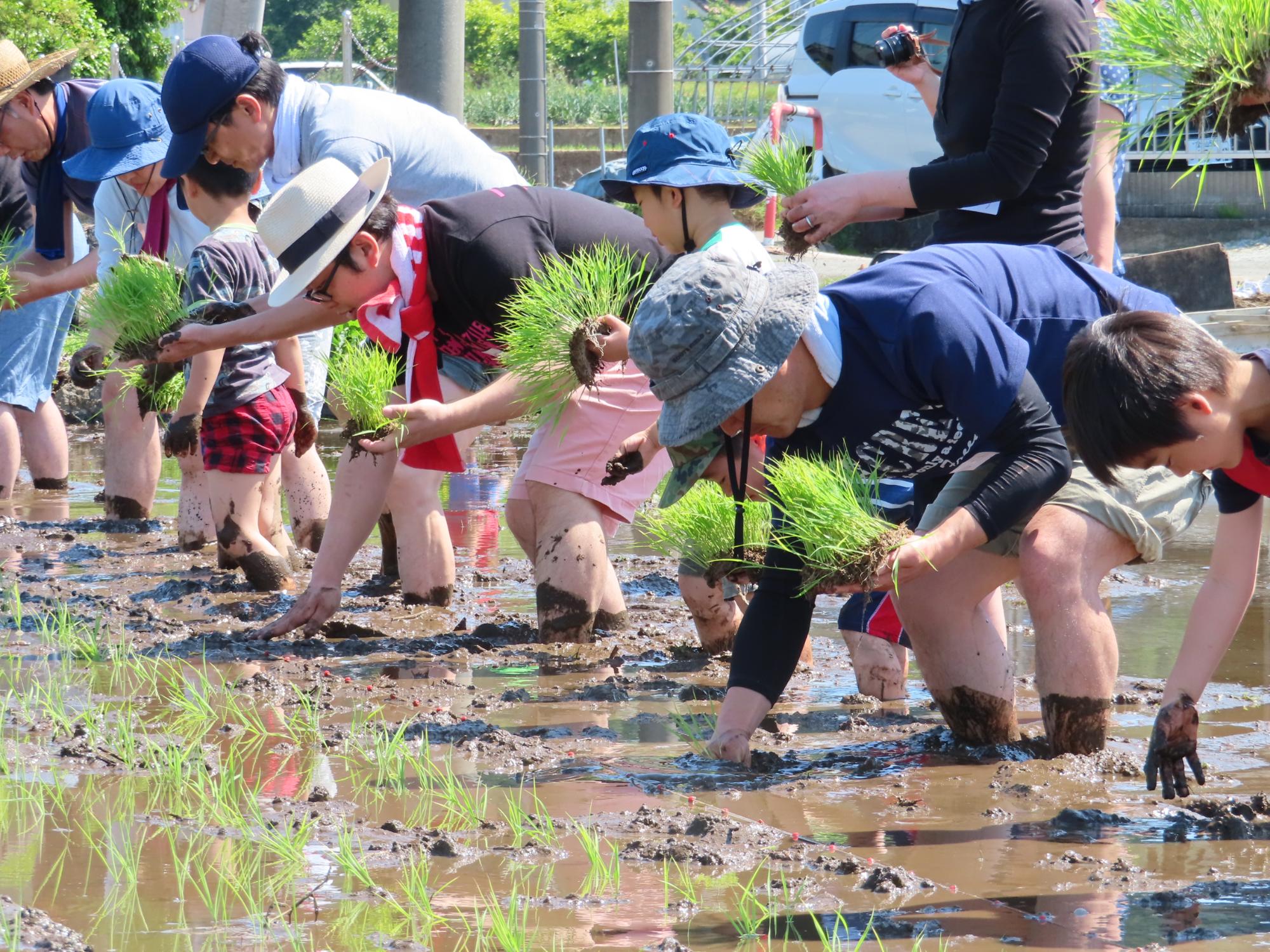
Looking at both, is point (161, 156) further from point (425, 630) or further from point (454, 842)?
point (454, 842)

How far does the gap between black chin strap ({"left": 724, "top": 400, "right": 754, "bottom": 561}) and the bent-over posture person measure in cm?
4

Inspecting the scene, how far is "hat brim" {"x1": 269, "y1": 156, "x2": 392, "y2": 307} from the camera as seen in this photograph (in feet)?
12.4

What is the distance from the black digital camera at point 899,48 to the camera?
13.1ft

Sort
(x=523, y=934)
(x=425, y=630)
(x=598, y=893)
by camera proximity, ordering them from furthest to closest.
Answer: (x=425, y=630)
(x=598, y=893)
(x=523, y=934)

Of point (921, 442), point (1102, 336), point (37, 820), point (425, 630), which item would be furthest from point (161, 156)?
point (1102, 336)

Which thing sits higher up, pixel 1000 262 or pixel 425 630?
pixel 1000 262

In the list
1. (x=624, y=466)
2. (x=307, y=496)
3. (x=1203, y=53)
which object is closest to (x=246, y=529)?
(x=307, y=496)

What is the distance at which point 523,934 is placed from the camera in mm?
2197

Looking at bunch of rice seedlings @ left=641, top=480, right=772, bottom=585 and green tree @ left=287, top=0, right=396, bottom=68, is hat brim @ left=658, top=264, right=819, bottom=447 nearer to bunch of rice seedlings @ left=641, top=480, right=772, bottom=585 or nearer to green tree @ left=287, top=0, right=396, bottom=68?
bunch of rice seedlings @ left=641, top=480, right=772, bottom=585

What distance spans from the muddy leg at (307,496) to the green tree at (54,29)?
7.42 metres

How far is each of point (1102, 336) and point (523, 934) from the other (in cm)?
134

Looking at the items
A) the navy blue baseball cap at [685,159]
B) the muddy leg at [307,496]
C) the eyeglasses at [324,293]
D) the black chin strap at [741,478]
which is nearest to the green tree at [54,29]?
the muddy leg at [307,496]

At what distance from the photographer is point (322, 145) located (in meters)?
4.58

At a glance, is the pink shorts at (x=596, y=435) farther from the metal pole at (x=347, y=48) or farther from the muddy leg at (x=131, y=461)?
the metal pole at (x=347, y=48)
